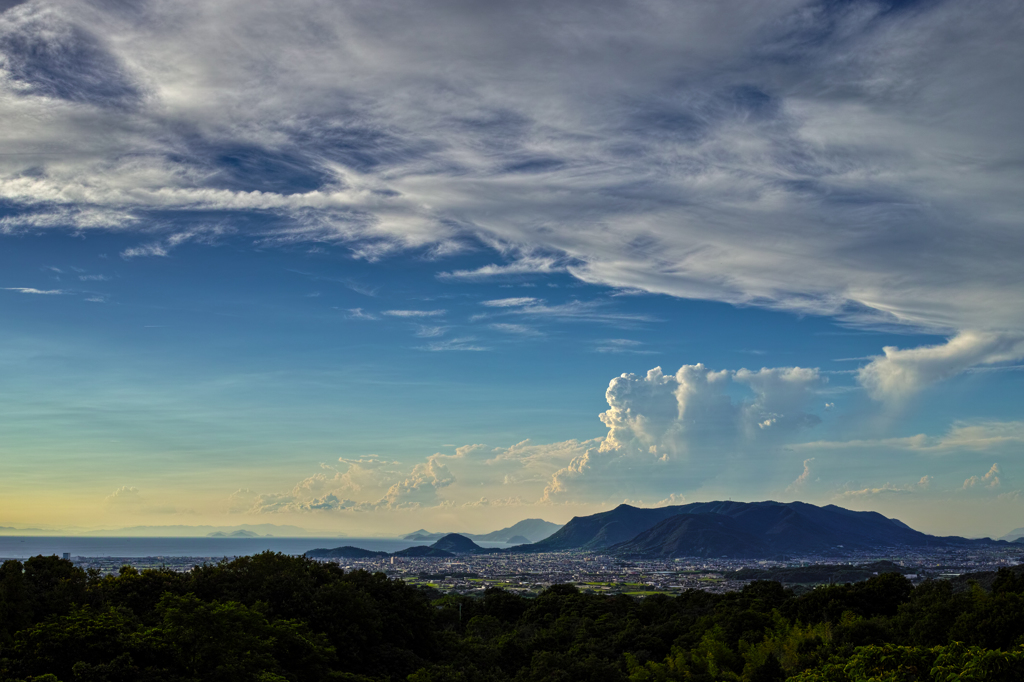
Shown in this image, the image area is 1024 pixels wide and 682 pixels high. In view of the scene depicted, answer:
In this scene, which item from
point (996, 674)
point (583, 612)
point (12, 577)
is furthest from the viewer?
point (583, 612)

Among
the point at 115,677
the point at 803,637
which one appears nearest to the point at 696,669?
the point at 803,637

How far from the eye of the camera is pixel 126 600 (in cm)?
3036

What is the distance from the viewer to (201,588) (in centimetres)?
3400

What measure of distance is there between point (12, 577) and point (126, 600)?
542 centimetres

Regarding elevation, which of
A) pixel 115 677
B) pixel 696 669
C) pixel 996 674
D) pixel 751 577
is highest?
pixel 996 674

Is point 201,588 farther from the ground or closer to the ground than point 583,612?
farther from the ground

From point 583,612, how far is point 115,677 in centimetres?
4535

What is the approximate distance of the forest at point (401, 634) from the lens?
21.4 metres

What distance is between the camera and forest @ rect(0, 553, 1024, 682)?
70.2ft

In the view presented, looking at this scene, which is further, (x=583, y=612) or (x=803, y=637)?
(x=583, y=612)

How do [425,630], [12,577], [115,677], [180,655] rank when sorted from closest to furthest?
[115,677] < [180,655] < [12,577] < [425,630]

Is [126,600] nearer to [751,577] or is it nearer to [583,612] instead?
[583,612]

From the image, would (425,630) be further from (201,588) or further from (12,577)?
(12,577)

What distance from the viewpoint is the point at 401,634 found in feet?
122
